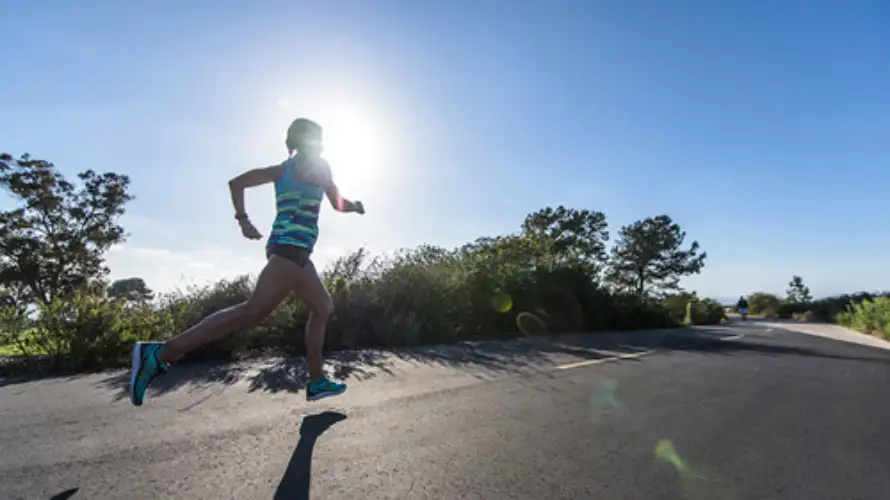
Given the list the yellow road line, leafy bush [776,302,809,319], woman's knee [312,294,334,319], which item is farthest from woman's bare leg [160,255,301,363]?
leafy bush [776,302,809,319]

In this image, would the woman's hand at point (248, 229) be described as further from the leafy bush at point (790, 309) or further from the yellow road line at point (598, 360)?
the leafy bush at point (790, 309)

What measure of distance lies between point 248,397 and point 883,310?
950 inches

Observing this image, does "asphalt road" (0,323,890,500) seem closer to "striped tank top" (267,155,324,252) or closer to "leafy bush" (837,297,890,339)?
"striped tank top" (267,155,324,252)

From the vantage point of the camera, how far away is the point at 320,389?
11.8 feet

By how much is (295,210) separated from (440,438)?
1.86 metres

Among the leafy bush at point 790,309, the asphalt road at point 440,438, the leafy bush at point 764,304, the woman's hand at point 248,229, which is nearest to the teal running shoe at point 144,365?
the asphalt road at point 440,438

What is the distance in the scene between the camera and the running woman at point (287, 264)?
3027mm

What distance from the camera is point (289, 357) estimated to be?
243 inches

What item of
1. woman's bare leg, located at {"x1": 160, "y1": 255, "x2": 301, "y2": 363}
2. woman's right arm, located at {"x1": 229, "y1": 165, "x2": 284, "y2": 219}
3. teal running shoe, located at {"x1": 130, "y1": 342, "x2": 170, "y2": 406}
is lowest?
teal running shoe, located at {"x1": 130, "y1": 342, "x2": 170, "y2": 406}

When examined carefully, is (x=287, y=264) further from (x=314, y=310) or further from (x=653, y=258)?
(x=653, y=258)

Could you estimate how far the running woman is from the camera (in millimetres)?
A: 3027

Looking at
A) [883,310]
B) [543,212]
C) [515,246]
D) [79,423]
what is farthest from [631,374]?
[543,212]

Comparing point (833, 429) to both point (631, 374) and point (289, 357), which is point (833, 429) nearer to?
point (631, 374)

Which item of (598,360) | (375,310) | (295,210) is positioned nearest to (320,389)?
(295,210)
